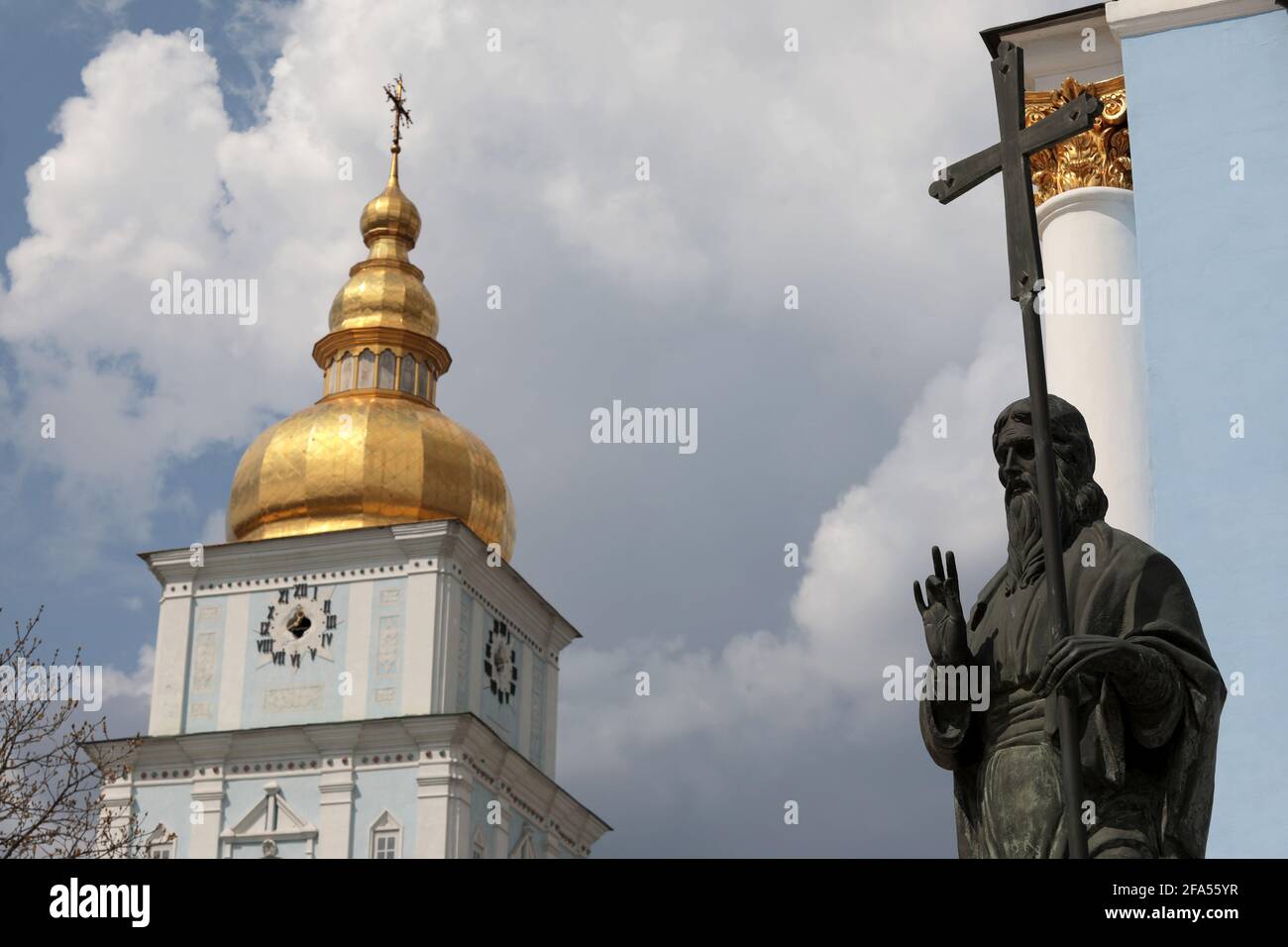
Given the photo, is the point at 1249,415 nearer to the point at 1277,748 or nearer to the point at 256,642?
the point at 1277,748

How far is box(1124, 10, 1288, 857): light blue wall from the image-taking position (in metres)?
10.5

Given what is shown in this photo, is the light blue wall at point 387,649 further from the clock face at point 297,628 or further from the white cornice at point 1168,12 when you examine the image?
the white cornice at point 1168,12

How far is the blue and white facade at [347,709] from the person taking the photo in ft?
143

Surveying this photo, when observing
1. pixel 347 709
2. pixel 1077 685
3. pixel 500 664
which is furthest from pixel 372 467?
pixel 1077 685

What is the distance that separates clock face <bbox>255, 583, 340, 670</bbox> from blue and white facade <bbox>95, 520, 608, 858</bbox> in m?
0.04

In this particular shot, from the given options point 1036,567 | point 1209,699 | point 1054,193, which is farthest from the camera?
point 1054,193

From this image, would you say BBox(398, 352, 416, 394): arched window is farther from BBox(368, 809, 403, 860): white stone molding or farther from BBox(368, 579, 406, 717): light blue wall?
BBox(368, 809, 403, 860): white stone molding

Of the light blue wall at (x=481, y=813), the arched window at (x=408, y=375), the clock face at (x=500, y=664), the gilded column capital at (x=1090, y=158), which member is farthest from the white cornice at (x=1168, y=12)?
the arched window at (x=408, y=375)

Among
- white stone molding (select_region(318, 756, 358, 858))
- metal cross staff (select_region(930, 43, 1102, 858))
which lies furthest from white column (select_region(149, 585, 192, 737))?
metal cross staff (select_region(930, 43, 1102, 858))

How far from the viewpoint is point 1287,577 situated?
10836 millimetres

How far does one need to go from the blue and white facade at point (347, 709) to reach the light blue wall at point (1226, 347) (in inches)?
1281

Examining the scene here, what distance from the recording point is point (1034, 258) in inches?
224
